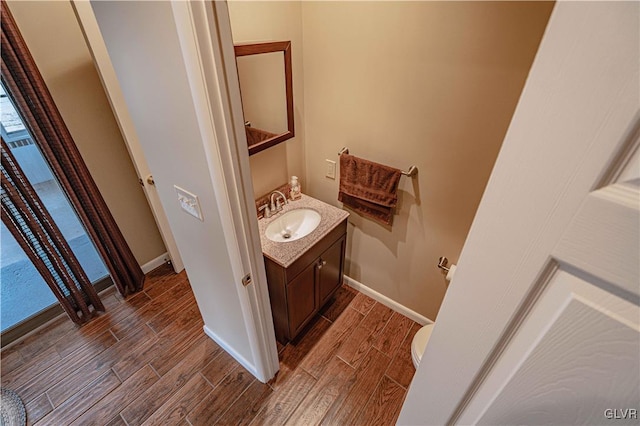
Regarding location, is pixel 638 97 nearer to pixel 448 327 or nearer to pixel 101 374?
pixel 448 327

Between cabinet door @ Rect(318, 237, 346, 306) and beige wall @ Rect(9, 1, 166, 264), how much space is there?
145 centimetres

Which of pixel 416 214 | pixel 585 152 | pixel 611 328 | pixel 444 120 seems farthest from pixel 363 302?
pixel 585 152

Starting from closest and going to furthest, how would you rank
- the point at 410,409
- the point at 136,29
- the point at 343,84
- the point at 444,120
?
the point at 136,29 < the point at 410,409 < the point at 444,120 < the point at 343,84

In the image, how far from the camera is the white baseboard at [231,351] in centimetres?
171

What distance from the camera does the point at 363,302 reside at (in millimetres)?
2176

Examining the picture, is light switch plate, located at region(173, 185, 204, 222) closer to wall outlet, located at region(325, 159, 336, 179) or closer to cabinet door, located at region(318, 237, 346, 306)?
cabinet door, located at region(318, 237, 346, 306)

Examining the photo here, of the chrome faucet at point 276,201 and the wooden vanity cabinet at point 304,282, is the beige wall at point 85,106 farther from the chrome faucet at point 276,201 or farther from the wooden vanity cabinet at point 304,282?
the wooden vanity cabinet at point 304,282

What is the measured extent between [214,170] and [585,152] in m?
0.88

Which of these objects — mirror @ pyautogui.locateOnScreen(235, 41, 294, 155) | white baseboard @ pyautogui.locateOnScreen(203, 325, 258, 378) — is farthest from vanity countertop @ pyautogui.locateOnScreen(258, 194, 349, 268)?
white baseboard @ pyautogui.locateOnScreen(203, 325, 258, 378)

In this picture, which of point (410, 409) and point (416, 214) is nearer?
point (410, 409)

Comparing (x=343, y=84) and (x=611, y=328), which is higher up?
(x=343, y=84)

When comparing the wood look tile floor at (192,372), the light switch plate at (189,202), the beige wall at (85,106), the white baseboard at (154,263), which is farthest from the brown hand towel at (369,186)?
the white baseboard at (154,263)

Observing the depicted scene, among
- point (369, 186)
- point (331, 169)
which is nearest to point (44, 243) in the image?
point (331, 169)
